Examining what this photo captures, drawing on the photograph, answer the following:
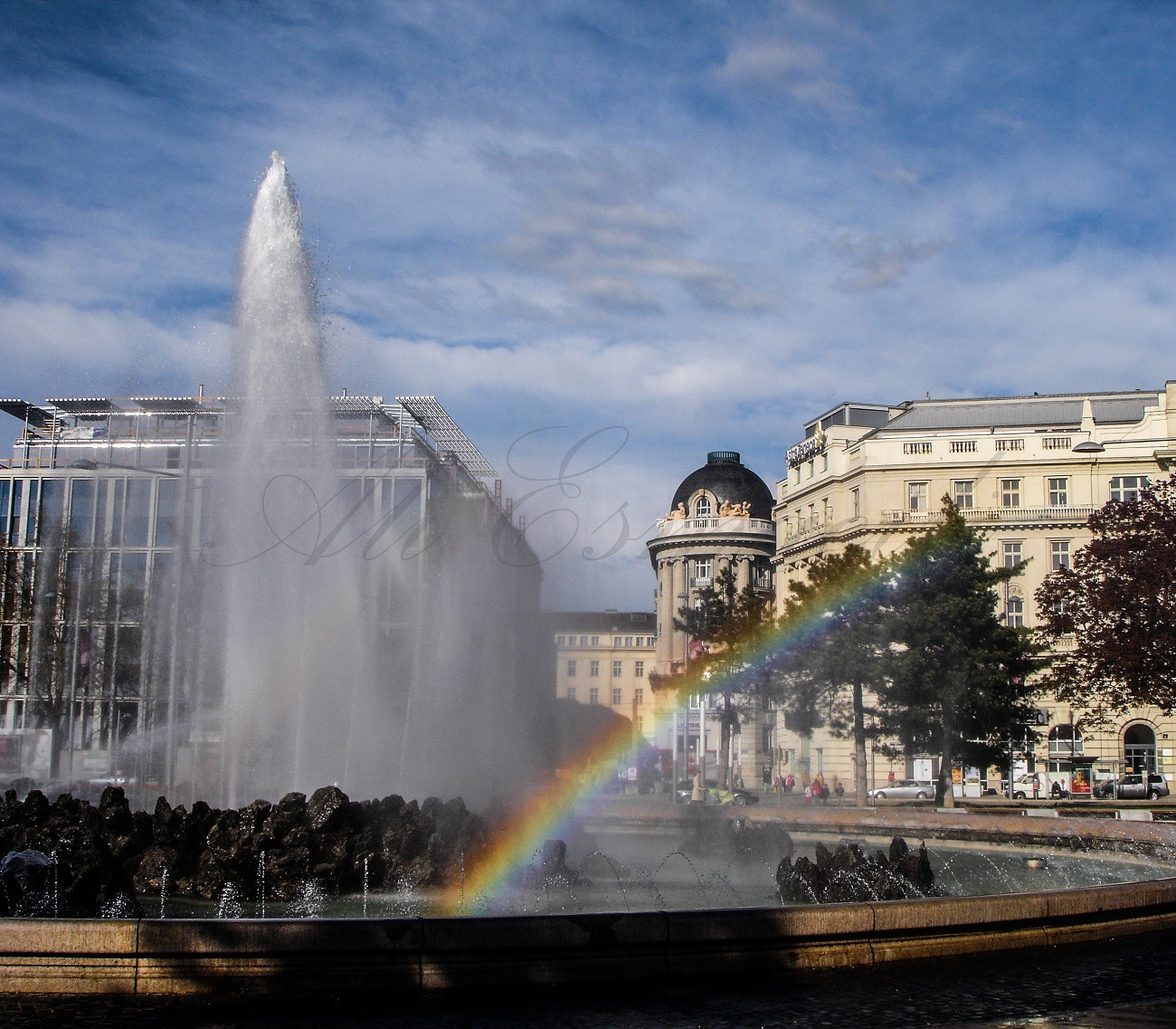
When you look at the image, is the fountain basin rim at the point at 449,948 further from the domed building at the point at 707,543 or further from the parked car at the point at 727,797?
the domed building at the point at 707,543

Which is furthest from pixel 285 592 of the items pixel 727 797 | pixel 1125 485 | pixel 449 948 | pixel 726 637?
pixel 1125 485

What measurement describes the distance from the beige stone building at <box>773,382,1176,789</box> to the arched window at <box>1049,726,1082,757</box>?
0.05 meters

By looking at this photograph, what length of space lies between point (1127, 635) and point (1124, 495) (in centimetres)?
3007

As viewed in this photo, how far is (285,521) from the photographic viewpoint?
90.4 ft

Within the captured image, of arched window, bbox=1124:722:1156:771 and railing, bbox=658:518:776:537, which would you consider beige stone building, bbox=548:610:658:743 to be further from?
arched window, bbox=1124:722:1156:771

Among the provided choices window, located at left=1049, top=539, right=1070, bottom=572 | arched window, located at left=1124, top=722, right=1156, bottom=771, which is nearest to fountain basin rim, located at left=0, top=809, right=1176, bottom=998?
arched window, located at left=1124, top=722, right=1156, bottom=771

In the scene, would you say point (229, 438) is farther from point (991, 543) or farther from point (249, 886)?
point (991, 543)

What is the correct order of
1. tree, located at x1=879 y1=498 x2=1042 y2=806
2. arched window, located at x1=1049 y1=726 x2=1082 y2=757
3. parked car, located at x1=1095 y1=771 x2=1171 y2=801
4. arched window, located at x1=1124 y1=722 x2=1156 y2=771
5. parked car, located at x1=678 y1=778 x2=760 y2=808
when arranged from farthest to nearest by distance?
1. arched window, located at x1=1049 y1=726 x2=1082 y2=757
2. arched window, located at x1=1124 y1=722 x2=1156 y2=771
3. parked car, located at x1=1095 y1=771 x2=1171 y2=801
4. parked car, located at x1=678 y1=778 x2=760 y2=808
5. tree, located at x1=879 y1=498 x2=1042 y2=806

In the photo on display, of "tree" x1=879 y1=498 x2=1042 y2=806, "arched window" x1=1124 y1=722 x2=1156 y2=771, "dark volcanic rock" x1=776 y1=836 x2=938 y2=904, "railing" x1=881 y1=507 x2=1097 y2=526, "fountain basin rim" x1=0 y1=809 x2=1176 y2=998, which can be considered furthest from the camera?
"railing" x1=881 y1=507 x2=1097 y2=526

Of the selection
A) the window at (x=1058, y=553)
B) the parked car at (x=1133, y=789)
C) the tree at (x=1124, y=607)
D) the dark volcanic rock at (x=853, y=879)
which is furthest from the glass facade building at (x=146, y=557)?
the window at (x=1058, y=553)

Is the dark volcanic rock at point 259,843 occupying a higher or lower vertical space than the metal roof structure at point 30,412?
lower

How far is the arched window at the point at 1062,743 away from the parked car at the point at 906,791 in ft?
25.7

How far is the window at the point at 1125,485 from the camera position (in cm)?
6562

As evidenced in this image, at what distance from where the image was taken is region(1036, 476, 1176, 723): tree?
38188mm
